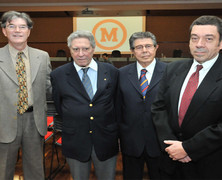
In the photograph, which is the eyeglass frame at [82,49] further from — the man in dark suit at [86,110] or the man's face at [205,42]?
the man's face at [205,42]

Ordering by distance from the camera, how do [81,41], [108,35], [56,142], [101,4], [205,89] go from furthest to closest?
[108,35] → [101,4] → [56,142] → [81,41] → [205,89]

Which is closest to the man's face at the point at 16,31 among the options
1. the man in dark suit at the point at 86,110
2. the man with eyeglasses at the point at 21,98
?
the man with eyeglasses at the point at 21,98

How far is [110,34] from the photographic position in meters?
11.1

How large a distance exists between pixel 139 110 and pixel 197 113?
51cm

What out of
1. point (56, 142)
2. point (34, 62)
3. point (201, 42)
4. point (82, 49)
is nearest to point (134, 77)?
point (82, 49)

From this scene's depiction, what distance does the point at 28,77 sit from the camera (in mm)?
1866

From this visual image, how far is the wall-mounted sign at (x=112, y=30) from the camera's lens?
1108cm

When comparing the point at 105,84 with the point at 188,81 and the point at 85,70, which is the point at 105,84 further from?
the point at 188,81

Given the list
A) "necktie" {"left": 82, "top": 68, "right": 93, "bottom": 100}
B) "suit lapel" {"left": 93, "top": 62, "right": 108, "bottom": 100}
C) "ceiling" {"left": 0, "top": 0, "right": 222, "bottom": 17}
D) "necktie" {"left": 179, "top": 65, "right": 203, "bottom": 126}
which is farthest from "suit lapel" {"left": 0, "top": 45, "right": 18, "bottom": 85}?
"ceiling" {"left": 0, "top": 0, "right": 222, "bottom": 17}

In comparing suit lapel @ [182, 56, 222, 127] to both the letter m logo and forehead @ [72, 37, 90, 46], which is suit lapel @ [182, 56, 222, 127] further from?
the letter m logo

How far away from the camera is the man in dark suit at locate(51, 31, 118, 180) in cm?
172

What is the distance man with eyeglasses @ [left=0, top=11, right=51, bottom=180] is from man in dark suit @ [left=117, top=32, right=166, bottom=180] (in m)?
0.67

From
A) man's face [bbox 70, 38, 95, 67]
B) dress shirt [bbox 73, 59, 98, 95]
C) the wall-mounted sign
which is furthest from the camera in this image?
the wall-mounted sign

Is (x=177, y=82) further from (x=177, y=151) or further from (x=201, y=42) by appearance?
(x=177, y=151)
